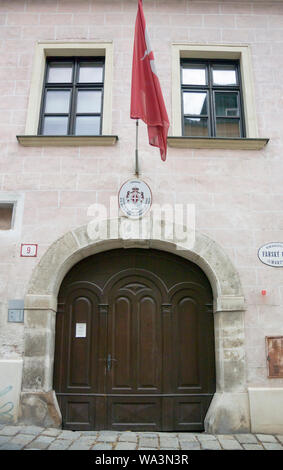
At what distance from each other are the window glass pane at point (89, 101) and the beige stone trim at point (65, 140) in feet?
2.23

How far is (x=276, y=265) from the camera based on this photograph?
5.27 metres

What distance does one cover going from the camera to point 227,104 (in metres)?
6.12

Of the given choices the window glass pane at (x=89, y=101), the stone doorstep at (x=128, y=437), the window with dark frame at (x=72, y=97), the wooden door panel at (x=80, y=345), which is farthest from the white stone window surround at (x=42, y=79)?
the stone doorstep at (x=128, y=437)

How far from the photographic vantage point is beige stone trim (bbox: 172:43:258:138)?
5773 millimetres

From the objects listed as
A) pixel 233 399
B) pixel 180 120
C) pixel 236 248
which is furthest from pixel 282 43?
pixel 233 399

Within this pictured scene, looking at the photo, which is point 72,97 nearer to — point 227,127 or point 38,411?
point 227,127

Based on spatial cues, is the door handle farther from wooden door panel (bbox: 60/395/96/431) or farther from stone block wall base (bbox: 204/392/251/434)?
stone block wall base (bbox: 204/392/251/434)

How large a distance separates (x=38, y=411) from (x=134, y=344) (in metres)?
1.42

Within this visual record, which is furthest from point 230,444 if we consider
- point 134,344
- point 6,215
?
point 6,215

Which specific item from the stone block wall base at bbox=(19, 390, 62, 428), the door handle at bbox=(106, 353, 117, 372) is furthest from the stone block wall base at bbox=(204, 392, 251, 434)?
the stone block wall base at bbox=(19, 390, 62, 428)

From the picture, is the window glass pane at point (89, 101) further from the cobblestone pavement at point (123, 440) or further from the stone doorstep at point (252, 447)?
the stone doorstep at point (252, 447)
